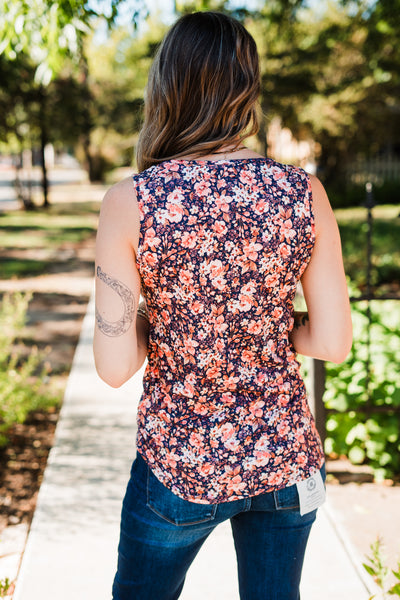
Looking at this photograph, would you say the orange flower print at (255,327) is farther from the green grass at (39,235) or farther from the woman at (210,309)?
the green grass at (39,235)

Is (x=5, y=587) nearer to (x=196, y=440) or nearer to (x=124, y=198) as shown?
(x=196, y=440)

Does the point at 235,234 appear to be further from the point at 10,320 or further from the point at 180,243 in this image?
the point at 10,320

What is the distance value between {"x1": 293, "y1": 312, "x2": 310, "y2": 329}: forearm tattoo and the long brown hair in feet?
1.48

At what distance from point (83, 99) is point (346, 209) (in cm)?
945

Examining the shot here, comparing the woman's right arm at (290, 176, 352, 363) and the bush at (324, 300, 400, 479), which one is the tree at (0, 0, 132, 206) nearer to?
the woman's right arm at (290, 176, 352, 363)

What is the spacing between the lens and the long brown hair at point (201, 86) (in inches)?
52.3

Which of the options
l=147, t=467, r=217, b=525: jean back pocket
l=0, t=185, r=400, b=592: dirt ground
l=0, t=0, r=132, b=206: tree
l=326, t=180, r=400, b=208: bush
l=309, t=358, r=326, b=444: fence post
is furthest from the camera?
l=326, t=180, r=400, b=208: bush

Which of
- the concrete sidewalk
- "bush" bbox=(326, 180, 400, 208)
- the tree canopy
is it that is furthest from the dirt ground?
"bush" bbox=(326, 180, 400, 208)

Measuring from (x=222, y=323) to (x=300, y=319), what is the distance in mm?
283

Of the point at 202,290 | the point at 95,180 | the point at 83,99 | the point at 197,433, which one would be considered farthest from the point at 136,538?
the point at 95,180

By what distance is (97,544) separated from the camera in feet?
9.10

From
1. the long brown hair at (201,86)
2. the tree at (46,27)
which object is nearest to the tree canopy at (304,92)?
the tree at (46,27)

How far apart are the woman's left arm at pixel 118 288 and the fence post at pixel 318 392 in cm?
204

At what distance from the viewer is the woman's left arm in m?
1.29
